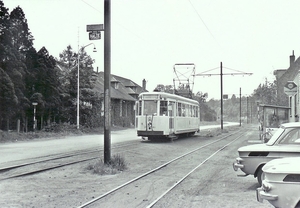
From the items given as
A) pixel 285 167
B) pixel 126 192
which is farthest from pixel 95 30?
pixel 285 167

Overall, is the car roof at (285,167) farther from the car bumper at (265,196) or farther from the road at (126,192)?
the road at (126,192)

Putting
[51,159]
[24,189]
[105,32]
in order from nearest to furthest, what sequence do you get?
[24,189], [105,32], [51,159]

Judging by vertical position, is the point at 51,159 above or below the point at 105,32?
below

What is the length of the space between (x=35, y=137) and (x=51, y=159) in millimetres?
14374

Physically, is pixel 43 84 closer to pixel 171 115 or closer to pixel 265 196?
pixel 171 115

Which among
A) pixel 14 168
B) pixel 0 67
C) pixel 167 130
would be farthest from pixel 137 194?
pixel 0 67

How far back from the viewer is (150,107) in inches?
876

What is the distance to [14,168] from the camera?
11.5 metres

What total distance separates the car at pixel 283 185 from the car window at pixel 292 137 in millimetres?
2879

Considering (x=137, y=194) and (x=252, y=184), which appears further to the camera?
(x=252, y=184)

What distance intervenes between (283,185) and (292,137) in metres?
3.41

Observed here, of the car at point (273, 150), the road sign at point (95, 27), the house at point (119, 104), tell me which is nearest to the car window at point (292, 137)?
the car at point (273, 150)

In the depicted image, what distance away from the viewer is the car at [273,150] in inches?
311

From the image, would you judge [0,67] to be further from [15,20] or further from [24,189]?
[24,189]
